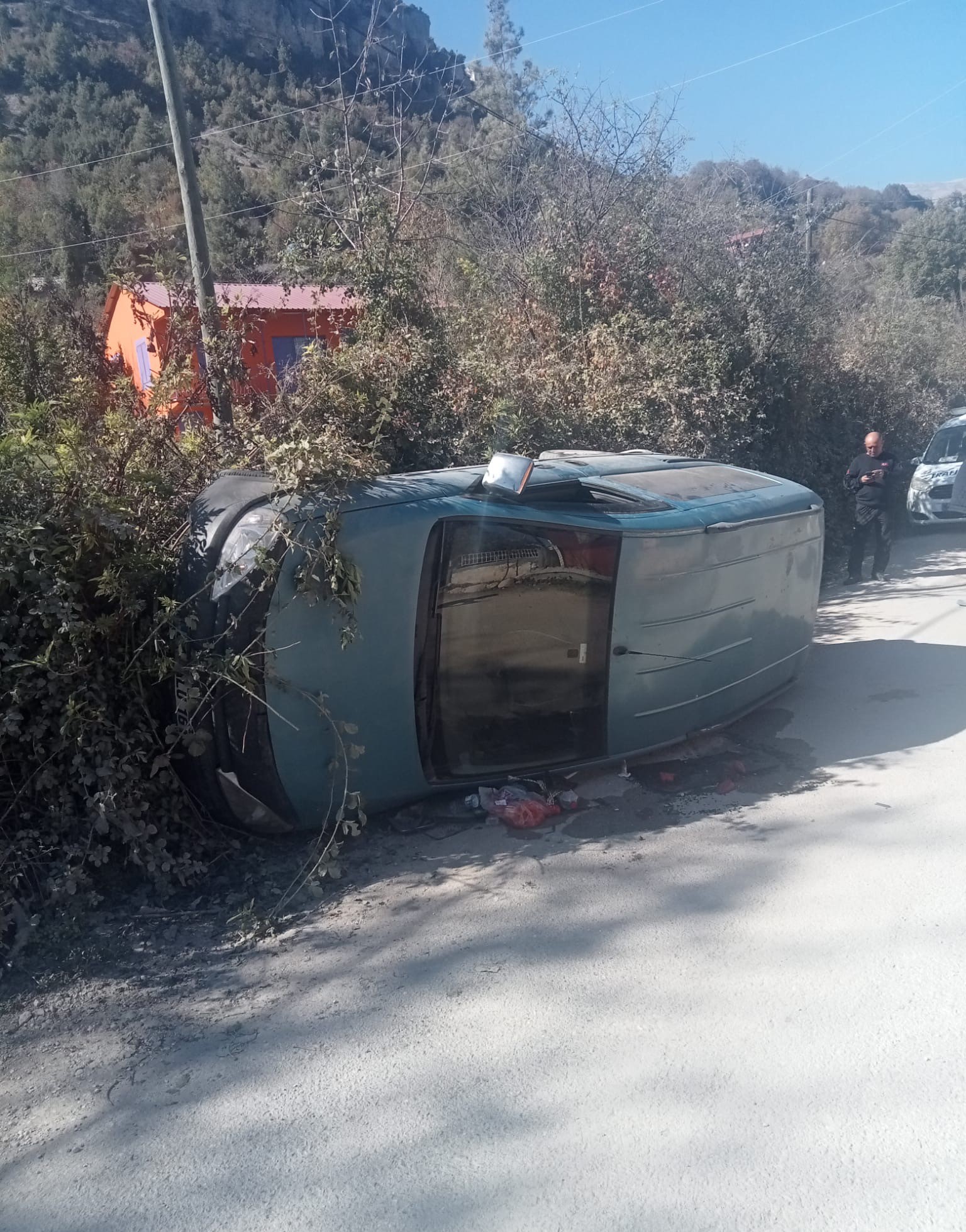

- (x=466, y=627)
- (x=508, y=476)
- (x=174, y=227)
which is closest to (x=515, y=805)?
(x=466, y=627)

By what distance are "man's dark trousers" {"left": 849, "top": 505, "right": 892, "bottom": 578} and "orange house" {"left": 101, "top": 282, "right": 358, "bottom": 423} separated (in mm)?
6040

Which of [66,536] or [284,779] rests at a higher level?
[66,536]

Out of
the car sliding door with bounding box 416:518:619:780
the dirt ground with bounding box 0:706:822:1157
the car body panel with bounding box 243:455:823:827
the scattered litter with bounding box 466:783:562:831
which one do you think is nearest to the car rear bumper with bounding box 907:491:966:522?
the car body panel with bounding box 243:455:823:827

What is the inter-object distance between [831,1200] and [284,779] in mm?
2566

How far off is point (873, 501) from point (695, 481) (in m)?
5.69

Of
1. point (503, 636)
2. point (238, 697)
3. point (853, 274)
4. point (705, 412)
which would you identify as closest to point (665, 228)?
point (705, 412)

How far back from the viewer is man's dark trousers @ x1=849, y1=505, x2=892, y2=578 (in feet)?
36.5

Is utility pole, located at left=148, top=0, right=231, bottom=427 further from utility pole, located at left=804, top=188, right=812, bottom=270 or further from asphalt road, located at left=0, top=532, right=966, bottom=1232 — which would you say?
utility pole, located at left=804, top=188, right=812, bottom=270

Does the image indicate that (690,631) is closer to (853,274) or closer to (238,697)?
(238,697)

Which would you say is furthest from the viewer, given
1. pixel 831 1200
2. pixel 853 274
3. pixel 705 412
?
pixel 853 274

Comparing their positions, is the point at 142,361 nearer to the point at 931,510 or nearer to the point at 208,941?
the point at 931,510

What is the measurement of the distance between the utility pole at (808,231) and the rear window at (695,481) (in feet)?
30.6

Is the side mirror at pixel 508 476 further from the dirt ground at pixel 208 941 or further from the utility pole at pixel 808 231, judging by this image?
the utility pole at pixel 808 231

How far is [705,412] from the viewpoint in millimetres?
11367
